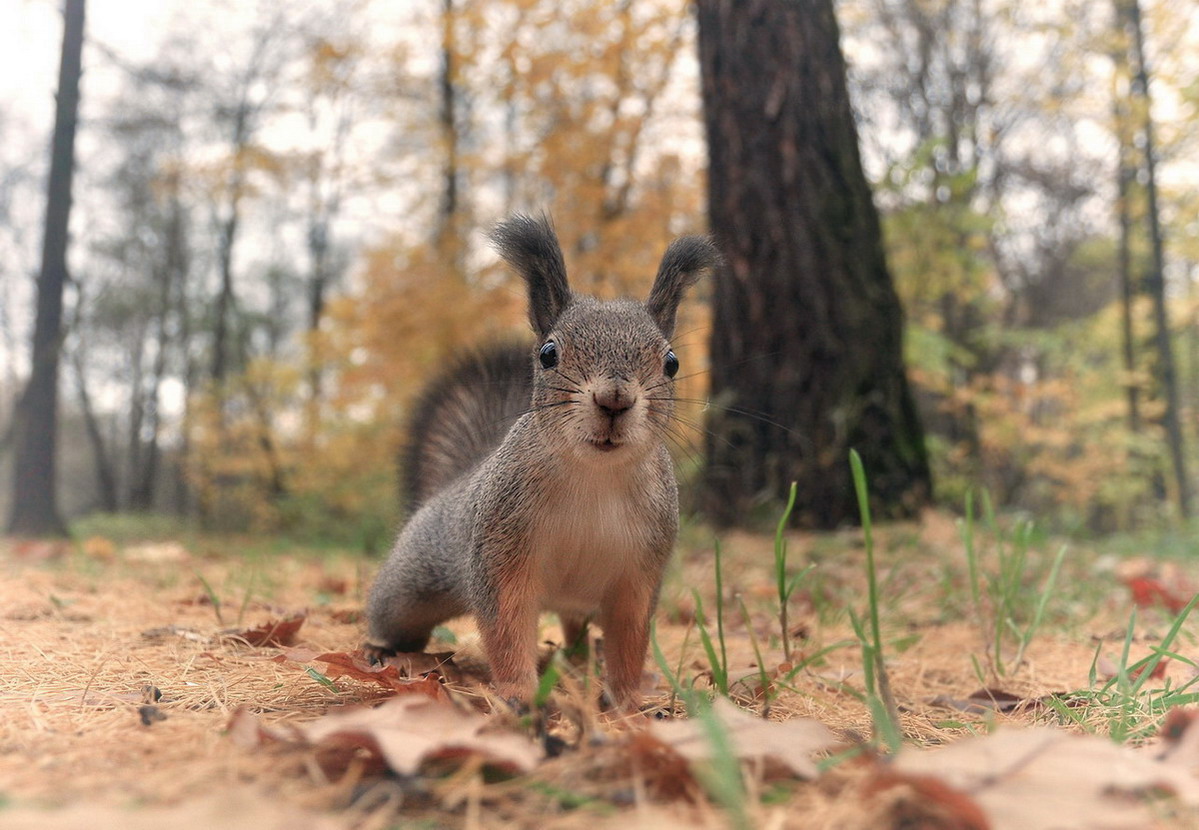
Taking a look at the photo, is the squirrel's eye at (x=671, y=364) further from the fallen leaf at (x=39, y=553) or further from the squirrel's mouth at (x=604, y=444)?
the fallen leaf at (x=39, y=553)

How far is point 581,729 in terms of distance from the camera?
1.21 m

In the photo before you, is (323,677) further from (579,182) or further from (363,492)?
(363,492)

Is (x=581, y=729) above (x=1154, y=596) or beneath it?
above

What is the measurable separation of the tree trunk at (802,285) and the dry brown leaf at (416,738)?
316cm

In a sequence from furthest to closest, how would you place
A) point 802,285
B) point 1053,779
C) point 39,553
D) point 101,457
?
point 101,457, point 39,553, point 802,285, point 1053,779

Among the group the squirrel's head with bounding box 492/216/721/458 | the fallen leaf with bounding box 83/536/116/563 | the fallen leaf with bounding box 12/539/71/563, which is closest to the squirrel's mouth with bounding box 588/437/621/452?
the squirrel's head with bounding box 492/216/721/458

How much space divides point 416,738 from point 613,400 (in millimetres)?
846

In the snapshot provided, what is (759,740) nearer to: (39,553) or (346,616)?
(346,616)

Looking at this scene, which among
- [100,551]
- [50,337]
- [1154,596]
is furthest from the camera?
[50,337]

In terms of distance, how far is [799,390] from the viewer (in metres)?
4.17

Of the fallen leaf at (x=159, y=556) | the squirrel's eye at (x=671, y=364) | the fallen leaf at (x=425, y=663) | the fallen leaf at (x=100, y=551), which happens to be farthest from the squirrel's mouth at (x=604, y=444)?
the fallen leaf at (x=100, y=551)

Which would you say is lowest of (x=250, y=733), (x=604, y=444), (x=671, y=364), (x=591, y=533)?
(x=250, y=733)

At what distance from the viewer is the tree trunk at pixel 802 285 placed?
4125mm

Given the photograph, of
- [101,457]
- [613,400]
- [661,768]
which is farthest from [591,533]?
[101,457]
